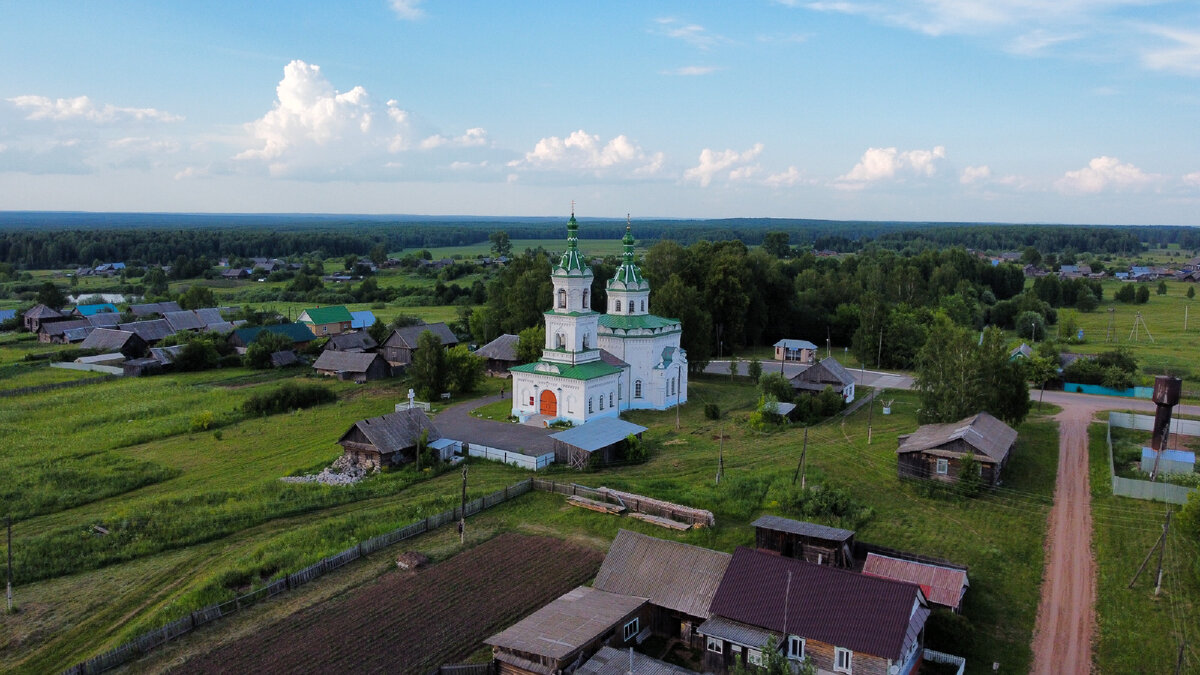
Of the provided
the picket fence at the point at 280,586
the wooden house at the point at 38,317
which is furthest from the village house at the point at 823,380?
the wooden house at the point at 38,317

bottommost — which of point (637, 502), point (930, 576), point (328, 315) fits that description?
point (637, 502)

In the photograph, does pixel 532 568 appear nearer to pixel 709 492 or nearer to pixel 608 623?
pixel 608 623

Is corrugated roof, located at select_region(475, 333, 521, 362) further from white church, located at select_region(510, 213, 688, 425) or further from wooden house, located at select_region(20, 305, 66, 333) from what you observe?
wooden house, located at select_region(20, 305, 66, 333)

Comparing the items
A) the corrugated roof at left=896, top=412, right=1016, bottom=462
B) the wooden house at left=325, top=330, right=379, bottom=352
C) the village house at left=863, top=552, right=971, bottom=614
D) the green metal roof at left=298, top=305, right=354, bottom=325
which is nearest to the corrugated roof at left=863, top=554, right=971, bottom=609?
the village house at left=863, top=552, right=971, bottom=614

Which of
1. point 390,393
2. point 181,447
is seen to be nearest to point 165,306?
point 390,393

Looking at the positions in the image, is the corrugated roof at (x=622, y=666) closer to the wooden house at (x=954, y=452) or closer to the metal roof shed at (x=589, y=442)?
the metal roof shed at (x=589, y=442)

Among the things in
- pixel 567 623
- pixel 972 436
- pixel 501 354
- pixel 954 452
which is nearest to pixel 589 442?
pixel 954 452

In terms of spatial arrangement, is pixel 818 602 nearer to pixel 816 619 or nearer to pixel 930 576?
pixel 816 619
